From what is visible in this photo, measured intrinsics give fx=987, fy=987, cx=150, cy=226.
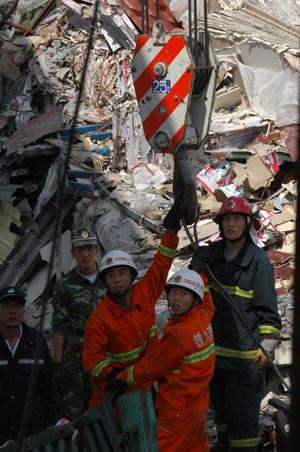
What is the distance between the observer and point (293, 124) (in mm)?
12844

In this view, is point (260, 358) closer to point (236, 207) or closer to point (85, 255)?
point (236, 207)

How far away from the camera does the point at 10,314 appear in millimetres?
5891

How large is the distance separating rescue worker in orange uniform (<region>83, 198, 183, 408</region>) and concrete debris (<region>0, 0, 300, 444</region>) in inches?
103

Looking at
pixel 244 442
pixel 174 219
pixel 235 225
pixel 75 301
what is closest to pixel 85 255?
pixel 75 301

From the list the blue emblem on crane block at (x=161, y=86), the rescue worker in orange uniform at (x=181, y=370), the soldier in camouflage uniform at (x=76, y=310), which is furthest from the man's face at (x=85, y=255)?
the blue emblem on crane block at (x=161, y=86)

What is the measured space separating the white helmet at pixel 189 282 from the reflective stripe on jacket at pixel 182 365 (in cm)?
12

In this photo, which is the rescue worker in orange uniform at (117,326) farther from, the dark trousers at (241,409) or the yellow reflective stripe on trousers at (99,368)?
the dark trousers at (241,409)

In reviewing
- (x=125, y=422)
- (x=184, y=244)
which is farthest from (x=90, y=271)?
(x=184, y=244)

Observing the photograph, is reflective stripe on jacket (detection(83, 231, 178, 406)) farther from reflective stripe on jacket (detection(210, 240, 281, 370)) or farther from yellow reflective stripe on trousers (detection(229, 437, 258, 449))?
yellow reflective stripe on trousers (detection(229, 437, 258, 449))

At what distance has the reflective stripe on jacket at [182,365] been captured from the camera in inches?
210

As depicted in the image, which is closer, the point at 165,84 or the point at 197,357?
the point at 197,357

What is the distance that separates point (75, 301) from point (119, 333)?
2.89ft

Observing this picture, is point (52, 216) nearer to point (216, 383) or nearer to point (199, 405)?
point (216, 383)

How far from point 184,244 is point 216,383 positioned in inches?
173
